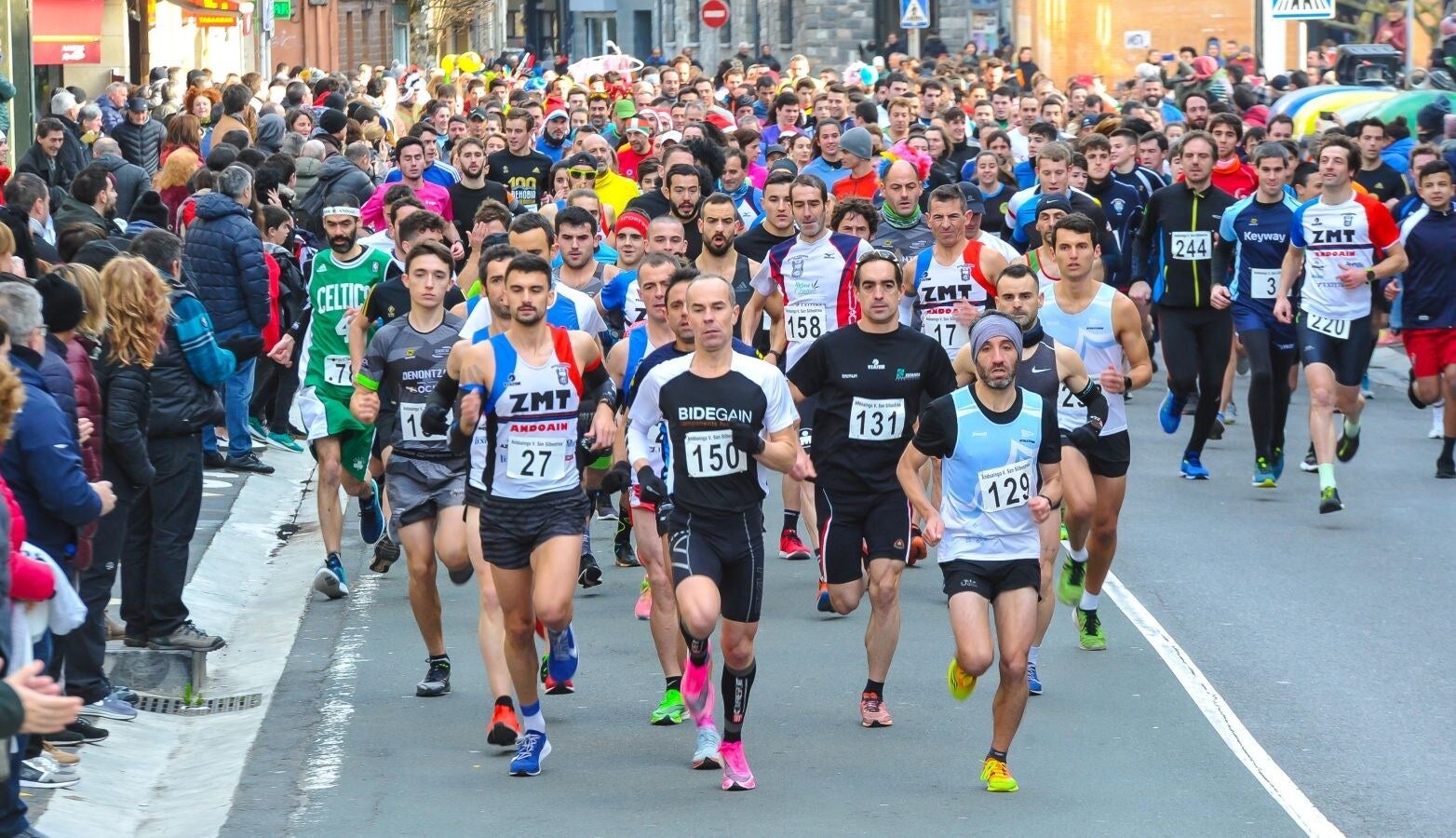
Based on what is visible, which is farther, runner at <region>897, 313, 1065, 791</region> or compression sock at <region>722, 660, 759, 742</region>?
compression sock at <region>722, 660, 759, 742</region>

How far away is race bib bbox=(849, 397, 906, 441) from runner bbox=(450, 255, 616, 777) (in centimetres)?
113

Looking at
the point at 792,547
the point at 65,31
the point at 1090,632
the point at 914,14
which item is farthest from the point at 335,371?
the point at 914,14

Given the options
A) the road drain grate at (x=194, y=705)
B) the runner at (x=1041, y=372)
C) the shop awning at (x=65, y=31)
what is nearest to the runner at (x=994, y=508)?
the runner at (x=1041, y=372)

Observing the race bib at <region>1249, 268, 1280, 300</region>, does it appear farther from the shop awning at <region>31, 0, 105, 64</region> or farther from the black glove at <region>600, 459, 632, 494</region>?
the shop awning at <region>31, 0, 105, 64</region>

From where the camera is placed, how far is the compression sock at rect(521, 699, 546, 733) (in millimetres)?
8688

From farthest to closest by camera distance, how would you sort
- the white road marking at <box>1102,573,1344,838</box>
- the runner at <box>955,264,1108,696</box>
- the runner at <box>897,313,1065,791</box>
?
1. the runner at <box>955,264,1108,696</box>
2. the runner at <box>897,313,1065,791</box>
3. the white road marking at <box>1102,573,1344,838</box>

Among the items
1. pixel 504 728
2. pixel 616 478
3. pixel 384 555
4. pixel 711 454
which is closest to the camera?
pixel 711 454

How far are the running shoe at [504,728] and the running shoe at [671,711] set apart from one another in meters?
0.67

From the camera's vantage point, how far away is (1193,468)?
15.2 metres

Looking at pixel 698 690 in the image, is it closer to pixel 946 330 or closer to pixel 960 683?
pixel 960 683

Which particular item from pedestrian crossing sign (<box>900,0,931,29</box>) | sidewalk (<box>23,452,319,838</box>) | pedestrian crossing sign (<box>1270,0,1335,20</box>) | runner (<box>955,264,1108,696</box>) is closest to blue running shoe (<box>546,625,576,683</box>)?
sidewalk (<box>23,452,319,838</box>)

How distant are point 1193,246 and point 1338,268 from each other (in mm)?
967

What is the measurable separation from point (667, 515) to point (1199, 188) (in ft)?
24.2

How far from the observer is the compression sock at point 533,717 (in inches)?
342
